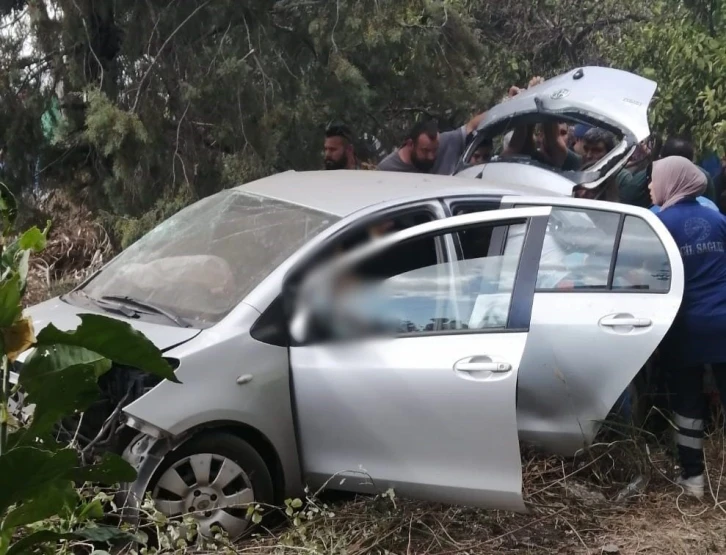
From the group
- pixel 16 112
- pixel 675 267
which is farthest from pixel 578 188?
pixel 16 112

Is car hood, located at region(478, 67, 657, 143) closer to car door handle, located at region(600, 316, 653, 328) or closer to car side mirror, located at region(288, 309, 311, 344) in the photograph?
car door handle, located at region(600, 316, 653, 328)

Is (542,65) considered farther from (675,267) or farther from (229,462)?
(229,462)

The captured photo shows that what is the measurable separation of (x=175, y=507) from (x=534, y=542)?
1.52 metres

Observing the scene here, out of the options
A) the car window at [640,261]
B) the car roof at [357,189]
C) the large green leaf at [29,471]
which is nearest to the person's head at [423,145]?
the car roof at [357,189]

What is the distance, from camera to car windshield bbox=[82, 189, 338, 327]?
362 cm

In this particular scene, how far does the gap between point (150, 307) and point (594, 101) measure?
345 centimetres

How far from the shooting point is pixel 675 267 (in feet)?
12.8

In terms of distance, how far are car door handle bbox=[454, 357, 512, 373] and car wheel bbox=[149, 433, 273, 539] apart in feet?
2.91

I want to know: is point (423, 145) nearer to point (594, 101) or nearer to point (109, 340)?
point (594, 101)

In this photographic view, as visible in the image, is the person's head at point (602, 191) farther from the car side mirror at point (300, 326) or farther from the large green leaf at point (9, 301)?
the large green leaf at point (9, 301)

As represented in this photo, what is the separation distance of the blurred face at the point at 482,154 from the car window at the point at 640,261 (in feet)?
8.21

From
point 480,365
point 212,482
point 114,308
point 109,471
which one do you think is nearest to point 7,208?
point 109,471

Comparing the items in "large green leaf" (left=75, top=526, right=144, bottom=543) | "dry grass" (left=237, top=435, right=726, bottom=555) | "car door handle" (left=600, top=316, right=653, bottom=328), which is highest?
"car door handle" (left=600, top=316, right=653, bottom=328)

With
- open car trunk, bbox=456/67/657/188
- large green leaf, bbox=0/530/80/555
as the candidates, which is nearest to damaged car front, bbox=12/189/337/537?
large green leaf, bbox=0/530/80/555
